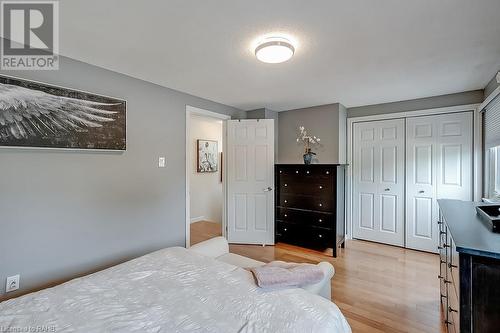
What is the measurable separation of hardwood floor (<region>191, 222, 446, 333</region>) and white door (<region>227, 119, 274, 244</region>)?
282 millimetres

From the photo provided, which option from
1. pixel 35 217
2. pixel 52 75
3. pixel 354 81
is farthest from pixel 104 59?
pixel 354 81

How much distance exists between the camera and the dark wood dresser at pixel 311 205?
3.48 meters

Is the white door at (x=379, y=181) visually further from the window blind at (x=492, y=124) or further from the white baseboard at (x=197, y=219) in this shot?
the white baseboard at (x=197, y=219)

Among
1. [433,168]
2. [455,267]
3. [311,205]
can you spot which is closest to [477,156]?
[433,168]

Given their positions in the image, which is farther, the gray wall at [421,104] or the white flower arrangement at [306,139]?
the white flower arrangement at [306,139]

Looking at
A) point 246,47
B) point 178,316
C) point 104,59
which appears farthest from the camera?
point 104,59

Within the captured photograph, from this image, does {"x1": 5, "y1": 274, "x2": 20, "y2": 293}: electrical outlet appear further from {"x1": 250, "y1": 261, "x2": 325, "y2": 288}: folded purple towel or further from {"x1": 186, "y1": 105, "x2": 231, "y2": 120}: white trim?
{"x1": 186, "y1": 105, "x2": 231, "y2": 120}: white trim

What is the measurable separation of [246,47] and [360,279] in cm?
268

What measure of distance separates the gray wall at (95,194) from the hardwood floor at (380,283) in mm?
1510

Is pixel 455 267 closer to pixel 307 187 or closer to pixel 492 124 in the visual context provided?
pixel 492 124

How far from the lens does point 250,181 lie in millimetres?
4012

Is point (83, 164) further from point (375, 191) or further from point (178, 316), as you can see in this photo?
point (375, 191)

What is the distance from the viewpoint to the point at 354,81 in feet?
9.35
